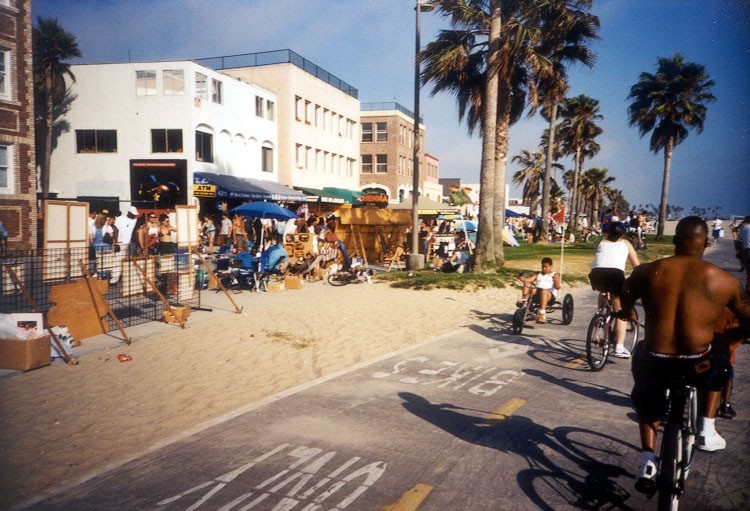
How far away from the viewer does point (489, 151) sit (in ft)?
56.4

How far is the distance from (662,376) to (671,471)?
1.81 feet

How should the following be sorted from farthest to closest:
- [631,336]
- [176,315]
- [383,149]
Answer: [383,149] → [176,315] → [631,336]

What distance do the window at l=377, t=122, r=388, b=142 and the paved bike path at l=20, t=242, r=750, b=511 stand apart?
46.5 meters

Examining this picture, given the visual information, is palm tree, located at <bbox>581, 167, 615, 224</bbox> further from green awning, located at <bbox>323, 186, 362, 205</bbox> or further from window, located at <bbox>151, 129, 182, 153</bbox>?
window, located at <bbox>151, 129, 182, 153</bbox>

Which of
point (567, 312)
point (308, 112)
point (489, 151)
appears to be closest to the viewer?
point (567, 312)

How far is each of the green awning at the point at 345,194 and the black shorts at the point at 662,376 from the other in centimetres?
3607

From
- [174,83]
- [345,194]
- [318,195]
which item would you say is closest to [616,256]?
[174,83]

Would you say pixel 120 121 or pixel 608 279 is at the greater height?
pixel 120 121

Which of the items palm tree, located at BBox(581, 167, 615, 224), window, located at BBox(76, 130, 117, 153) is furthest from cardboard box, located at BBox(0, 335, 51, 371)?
palm tree, located at BBox(581, 167, 615, 224)

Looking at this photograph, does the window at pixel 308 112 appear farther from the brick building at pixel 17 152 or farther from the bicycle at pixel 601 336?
the bicycle at pixel 601 336

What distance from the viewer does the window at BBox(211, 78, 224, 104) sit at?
2858cm

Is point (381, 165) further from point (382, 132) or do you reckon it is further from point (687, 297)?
point (687, 297)

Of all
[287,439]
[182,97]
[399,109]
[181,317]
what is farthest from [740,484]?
[399,109]

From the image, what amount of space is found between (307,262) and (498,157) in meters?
8.53
